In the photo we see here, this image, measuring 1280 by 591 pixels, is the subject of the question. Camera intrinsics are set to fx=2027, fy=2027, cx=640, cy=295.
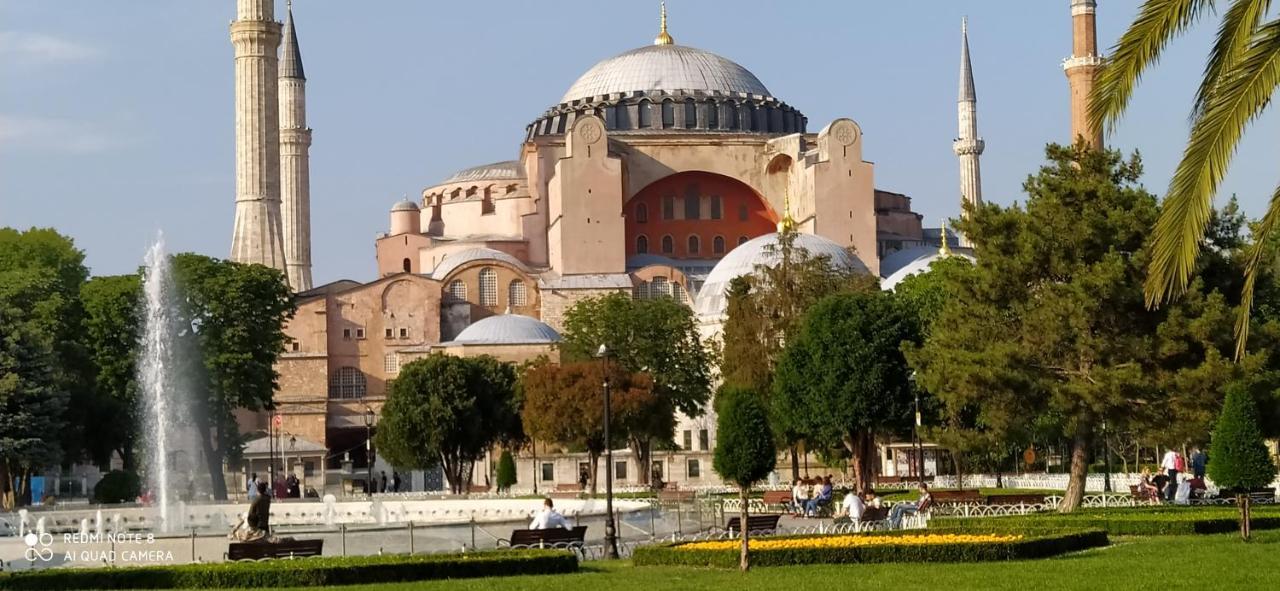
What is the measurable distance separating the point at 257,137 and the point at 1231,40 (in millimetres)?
51182

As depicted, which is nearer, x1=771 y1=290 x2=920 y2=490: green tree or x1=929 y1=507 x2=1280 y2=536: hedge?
x1=929 y1=507 x2=1280 y2=536: hedge

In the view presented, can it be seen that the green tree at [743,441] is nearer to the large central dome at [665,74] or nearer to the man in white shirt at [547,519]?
the man in white shirt at [547,519]

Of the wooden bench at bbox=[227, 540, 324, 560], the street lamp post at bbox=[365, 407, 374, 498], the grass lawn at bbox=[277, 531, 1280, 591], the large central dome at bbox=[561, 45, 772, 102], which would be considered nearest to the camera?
the grass lawn at bbox=[277, 531, 1280, 591]

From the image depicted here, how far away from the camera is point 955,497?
88.8 feet

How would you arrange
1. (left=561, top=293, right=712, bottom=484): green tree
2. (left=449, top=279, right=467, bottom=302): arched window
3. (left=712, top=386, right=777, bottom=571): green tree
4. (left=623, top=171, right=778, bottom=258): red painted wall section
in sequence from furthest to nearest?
(left=623, top=171, right=778, bottom=258): red painted wall section, (left=449, top=279, right=467, bottom=302): arched window, (left=561, top=293, right=712, bottom=484): green tree, (left=712, top=386, right=777, bottom=571): green tree

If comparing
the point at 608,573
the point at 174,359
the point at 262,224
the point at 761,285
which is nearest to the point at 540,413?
the point at 761,285

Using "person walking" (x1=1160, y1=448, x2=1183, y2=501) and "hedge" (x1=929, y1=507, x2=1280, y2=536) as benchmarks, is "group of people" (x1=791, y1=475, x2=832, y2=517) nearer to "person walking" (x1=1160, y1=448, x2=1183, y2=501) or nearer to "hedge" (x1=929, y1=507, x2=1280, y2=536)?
"person walking" (x1=1160, y1=448, x2=1183, y2=501)

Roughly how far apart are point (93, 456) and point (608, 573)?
99.4 feet

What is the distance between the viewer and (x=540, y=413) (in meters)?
41.5

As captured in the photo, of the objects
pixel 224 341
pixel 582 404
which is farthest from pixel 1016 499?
pixel 224 341

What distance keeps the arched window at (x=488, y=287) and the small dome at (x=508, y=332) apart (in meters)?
3.87

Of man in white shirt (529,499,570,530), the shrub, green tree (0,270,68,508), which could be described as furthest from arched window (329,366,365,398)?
man in white shirt (529,499,570,530)

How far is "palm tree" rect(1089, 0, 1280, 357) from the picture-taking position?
29.2 ft

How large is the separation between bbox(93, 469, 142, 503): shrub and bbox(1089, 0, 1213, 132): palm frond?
3167 cm
